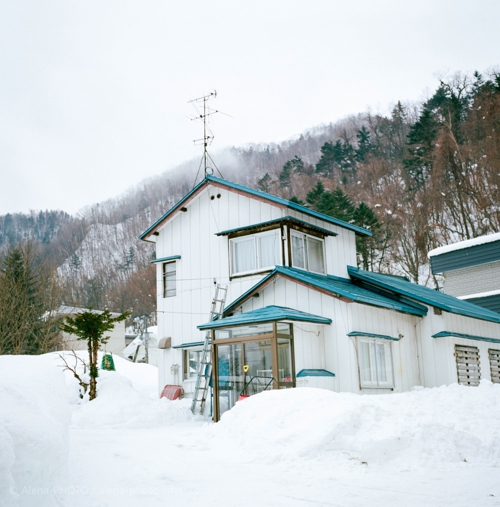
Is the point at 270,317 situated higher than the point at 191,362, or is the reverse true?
the point at 270,317

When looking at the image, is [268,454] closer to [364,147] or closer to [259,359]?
[259,359]

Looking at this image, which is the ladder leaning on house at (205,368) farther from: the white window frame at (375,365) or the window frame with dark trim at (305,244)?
the white window frame at (375,365)

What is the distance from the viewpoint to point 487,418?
30.5 feet

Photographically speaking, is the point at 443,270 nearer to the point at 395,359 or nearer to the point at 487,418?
the point at 395,359

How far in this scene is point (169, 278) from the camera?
65.3 ft

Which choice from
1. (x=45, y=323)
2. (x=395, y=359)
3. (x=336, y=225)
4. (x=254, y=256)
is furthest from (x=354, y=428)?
(x=45, y=323)

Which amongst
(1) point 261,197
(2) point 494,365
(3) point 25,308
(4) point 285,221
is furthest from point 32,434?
(3) point 25,308

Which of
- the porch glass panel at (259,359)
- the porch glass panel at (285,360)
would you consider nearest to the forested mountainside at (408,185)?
the porch glass panel at (259,359)

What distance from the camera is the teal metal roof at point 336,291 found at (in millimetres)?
14633

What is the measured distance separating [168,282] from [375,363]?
26.6 ft

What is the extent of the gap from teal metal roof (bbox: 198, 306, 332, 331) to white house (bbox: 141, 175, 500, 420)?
4cm

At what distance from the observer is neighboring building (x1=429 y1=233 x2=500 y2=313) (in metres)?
25.0

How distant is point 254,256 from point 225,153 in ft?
360

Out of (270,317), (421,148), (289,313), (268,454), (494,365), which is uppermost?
(421,148)
